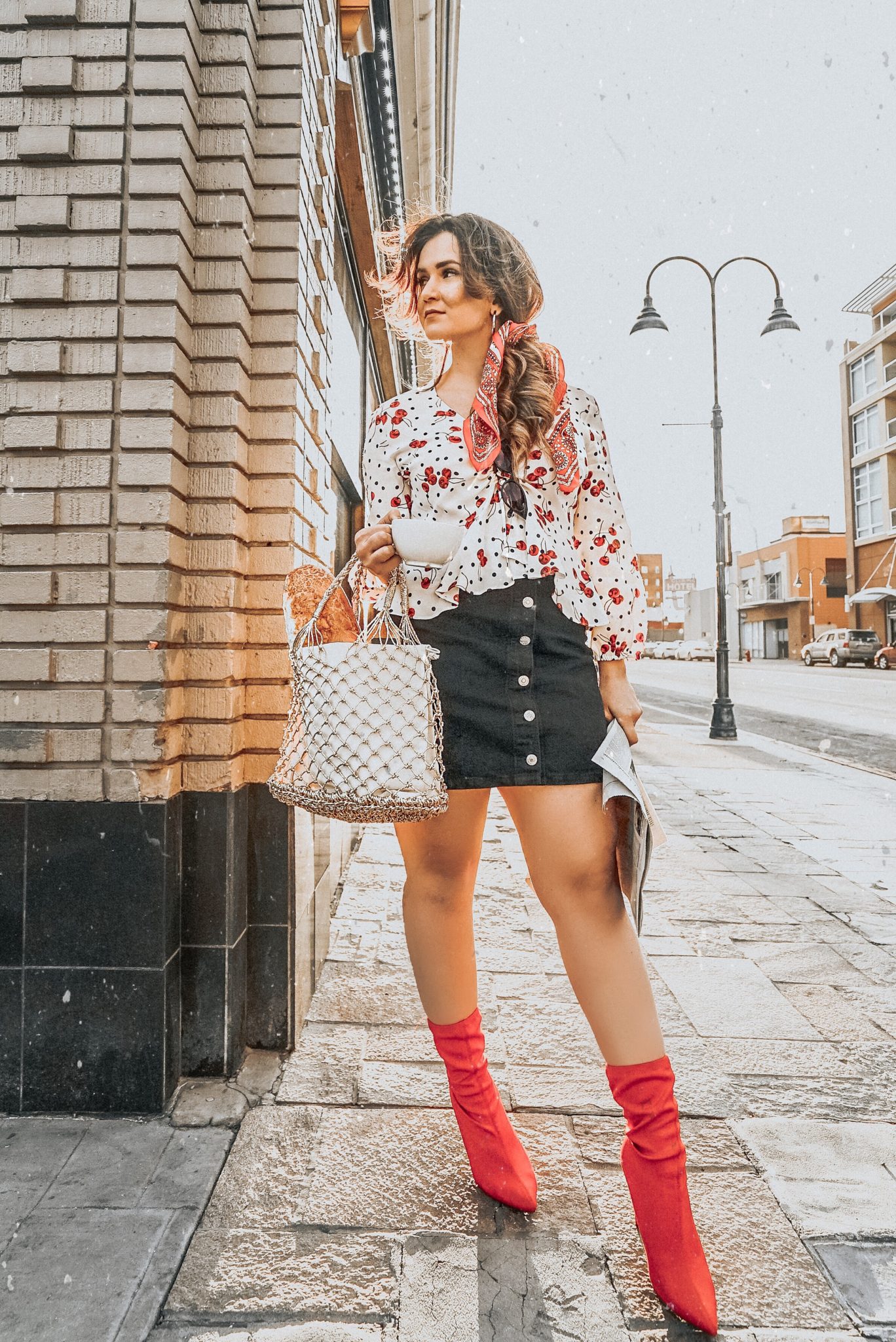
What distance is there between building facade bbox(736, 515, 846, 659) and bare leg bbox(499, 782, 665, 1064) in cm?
6243

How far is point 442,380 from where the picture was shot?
1923mm

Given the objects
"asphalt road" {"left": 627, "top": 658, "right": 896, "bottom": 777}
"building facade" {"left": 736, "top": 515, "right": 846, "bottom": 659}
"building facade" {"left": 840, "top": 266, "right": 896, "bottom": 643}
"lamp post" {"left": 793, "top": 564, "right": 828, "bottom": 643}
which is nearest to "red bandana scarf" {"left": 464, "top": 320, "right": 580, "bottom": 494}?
Result: "asphalt road" {"left": 627, "top": 658, "right": 896, "bottom": 777}

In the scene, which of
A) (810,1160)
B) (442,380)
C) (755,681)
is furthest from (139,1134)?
(755,681)

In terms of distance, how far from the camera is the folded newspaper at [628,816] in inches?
65.0

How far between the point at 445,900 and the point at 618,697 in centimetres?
56

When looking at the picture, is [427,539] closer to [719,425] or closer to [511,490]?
[511,490]

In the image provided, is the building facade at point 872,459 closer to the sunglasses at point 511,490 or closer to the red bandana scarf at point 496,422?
the red bandana scarf at point 496,422

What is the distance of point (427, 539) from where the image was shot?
61.9 inches

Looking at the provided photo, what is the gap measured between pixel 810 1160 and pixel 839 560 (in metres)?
69.1

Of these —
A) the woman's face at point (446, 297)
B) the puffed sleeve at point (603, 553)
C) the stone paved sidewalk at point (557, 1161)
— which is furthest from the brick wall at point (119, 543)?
the puffed sleeve at point (603, 553)

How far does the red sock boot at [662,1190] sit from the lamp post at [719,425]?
33.8ft

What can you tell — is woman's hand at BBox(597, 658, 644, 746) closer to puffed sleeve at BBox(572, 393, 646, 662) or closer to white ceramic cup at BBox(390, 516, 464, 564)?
puffed sleeve at BBox(572, 393, 646, 662)

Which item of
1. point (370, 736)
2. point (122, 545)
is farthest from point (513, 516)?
point (122, 545)

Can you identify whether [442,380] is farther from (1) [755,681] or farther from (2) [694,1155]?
(1) [755,681]
